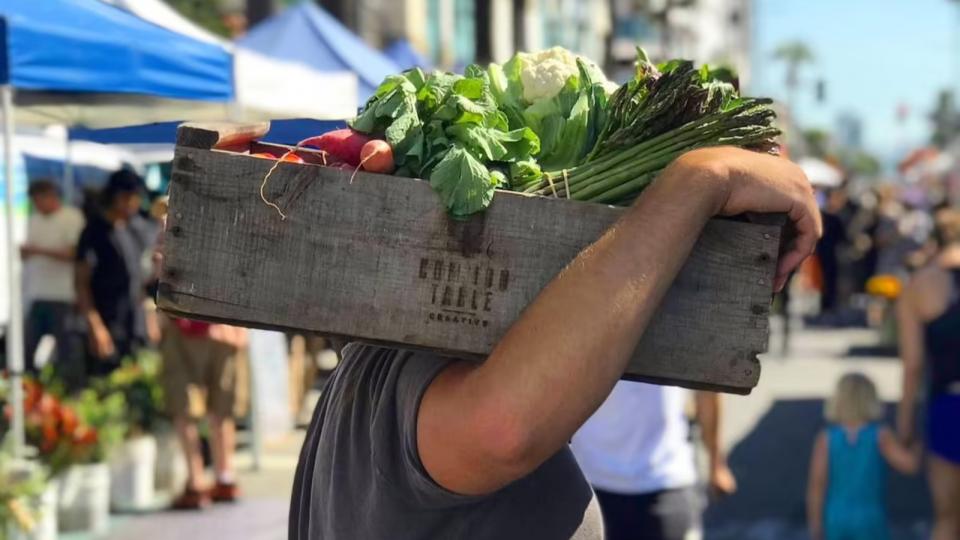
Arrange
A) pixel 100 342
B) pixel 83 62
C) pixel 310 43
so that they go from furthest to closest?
pixel 310 43
pixel 100 342
pixel 83 62

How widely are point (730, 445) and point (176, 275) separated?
30.1ft

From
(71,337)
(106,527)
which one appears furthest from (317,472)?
(71,337)

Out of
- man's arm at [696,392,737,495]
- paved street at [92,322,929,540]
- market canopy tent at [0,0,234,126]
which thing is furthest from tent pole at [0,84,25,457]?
man's arm at [696,392,737,495]

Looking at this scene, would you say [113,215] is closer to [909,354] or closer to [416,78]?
[909,354]

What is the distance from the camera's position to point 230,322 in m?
A: 2.00

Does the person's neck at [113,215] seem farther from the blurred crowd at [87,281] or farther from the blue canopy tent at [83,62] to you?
the blue canopy tent at [83,62]

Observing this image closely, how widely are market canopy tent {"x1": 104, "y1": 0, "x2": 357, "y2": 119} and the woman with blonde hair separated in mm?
2828

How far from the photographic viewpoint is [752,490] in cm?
915

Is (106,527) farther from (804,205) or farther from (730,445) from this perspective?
(804,205)

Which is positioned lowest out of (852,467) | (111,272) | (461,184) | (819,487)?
(819,487)

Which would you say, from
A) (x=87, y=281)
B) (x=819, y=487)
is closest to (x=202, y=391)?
(x=87, y=281)

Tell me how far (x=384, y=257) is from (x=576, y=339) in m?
0.32

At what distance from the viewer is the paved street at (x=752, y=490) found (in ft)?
25.8

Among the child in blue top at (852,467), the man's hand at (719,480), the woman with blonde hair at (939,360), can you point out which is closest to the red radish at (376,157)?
the man's hand at (719,480)
